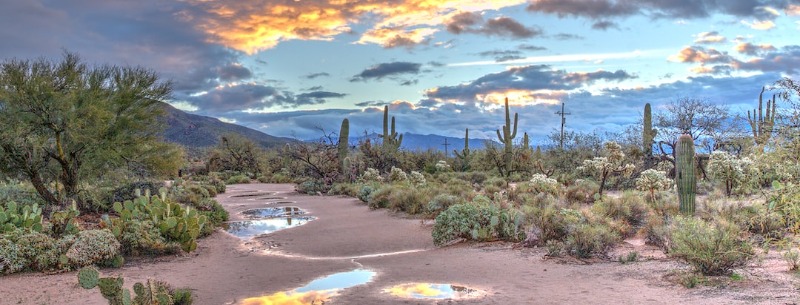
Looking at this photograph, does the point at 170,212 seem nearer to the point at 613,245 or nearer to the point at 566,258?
the point at 566,258

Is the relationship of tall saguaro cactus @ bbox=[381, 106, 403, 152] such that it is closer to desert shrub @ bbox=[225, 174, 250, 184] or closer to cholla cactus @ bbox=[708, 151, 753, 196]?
desert shrub @ bbox=[225, 174, 250, 184]

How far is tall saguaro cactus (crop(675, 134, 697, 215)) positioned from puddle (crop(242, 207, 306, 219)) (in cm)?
1282

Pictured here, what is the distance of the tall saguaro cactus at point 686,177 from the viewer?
15.9 m

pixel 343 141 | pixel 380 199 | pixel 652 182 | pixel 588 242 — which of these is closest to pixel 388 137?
pixel 343 141

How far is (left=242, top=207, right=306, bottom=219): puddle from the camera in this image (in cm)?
2080

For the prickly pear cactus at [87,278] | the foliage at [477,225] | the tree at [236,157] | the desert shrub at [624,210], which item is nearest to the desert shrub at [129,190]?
the foliage at [477,225]

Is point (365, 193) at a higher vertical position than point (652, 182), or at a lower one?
lower

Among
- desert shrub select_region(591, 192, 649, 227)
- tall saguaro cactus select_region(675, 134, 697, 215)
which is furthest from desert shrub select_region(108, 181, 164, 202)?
tall saguaro cactus select_region(675, 134, 697, 215)

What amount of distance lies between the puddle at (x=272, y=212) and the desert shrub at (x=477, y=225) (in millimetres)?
8356

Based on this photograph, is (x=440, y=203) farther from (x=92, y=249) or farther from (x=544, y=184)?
(x=92, y=249)

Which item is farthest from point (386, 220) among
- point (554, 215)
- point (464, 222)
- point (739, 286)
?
point (739, 286)

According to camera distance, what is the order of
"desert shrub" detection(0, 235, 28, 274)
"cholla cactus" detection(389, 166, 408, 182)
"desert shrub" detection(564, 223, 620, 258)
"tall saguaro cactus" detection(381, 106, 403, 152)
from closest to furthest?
"desert shrub" detection(0, 235, 28, 274)
"desert shrub" detection(564, 223, 620, 258)
"cholla cactus" detection(389, 166, 408, 182)
"tall saguaro cactus" detection(381, 106, 403, 152)

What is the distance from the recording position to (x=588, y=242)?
11.5 meters

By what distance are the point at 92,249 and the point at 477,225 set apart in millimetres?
8391
